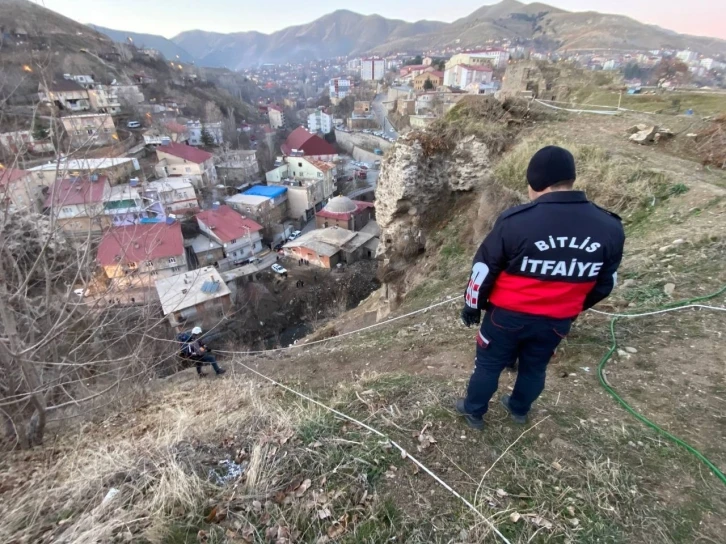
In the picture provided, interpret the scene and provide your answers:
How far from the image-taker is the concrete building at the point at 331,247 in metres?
28.7

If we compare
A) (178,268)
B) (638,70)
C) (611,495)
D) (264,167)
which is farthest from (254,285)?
(638,70)

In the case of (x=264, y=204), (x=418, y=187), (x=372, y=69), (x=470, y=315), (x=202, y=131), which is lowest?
(x=264, y=204)

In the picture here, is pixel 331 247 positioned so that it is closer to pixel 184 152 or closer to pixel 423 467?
pixel 184 152

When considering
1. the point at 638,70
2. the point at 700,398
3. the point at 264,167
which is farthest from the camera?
the point at 638,70

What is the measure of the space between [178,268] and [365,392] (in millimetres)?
24497

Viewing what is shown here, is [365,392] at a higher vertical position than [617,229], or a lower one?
lower

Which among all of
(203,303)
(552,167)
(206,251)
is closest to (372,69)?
(206,251)

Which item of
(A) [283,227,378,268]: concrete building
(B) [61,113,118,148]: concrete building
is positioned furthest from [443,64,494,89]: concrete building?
(B) [61,113,118,148]: concrete building

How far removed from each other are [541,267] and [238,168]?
47375 mm

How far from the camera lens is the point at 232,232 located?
95.8 feet

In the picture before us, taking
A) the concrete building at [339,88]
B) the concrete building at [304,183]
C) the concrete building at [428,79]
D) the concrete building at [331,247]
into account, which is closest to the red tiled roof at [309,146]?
the concrete building at [304,183]

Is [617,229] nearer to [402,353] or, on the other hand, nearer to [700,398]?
[700,398]

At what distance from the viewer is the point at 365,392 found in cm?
358

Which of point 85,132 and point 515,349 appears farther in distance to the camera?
point 85,132
